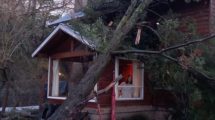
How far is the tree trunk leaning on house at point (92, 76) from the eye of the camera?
339 inches

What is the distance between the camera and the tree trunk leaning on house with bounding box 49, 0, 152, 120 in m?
8.60

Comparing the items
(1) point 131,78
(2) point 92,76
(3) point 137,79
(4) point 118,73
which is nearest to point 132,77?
(1) point 131,78

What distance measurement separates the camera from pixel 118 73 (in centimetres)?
1323

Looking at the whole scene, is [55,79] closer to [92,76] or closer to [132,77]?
[132,77]

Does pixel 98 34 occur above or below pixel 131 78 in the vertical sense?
above

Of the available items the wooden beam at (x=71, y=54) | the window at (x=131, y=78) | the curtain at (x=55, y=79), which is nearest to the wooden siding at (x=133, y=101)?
the window at (x=131, y=78)

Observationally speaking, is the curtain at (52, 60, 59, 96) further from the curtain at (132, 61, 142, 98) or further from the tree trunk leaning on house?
the tree trunk leaning on house

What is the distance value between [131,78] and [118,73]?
0.94 m

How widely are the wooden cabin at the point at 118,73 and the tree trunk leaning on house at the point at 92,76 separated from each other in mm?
2514

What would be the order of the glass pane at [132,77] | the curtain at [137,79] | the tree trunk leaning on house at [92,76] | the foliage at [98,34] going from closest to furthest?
the tree trunk leaning on house at [92,76] → the foliage at [98,34] → the glass pane at [132,77] → the curtain at [137,79]

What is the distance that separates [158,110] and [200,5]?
14.3 feet

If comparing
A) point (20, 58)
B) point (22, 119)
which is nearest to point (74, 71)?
point (20, 58)

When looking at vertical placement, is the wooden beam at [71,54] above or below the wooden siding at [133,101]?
above

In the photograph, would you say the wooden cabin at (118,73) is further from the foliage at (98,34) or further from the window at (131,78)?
the foliage at (98,34)
